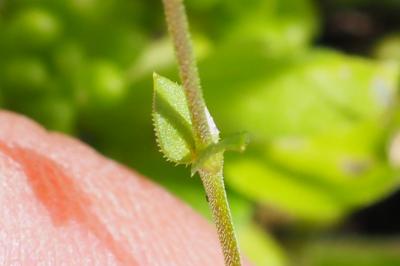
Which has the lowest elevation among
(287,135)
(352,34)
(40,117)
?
(40,117)

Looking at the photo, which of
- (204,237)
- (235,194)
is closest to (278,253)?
(235,194)

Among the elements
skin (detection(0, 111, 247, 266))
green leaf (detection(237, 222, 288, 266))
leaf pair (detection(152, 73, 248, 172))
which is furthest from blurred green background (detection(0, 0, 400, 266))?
leaf pair (detection(152, 73, 248, 172))

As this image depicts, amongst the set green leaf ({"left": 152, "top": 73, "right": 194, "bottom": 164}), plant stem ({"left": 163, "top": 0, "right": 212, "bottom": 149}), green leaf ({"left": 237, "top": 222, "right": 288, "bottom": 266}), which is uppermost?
plant stem ({"left": 163, "top": 0, "right": 212, "bottom": 149})

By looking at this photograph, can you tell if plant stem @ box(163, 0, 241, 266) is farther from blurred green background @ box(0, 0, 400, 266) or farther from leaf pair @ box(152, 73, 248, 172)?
blurred green background @ box(0, 0, 400, 266)

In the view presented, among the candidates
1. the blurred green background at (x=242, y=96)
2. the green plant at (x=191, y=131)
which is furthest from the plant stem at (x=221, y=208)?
the blurred green background at (x=242, y=96)

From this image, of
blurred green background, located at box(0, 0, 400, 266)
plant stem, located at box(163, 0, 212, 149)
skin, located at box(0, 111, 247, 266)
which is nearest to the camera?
plant stem, located at box(163, 0, 212, 149)

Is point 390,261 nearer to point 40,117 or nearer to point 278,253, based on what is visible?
point 278,253
